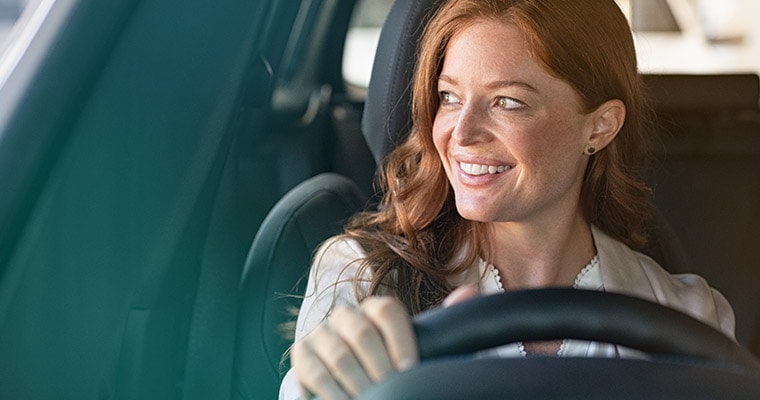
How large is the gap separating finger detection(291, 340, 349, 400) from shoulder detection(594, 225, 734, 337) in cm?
92

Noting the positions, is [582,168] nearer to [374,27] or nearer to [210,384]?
[210,384]

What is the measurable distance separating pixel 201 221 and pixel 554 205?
23.3 inches

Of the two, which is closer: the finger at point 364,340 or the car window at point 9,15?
the finger at point 364,340

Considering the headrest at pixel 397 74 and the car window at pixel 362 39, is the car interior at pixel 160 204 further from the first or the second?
the car window at pixel 362 39

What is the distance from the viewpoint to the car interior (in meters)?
1.53

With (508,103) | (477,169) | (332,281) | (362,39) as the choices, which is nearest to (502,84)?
(508,103)

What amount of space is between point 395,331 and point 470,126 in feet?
2.33

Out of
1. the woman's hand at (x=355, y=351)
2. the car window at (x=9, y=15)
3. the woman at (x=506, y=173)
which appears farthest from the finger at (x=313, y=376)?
the car window at (x=9, y=15)

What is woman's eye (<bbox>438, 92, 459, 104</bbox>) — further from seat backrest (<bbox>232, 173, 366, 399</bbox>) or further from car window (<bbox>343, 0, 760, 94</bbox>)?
car window (<bbox>343, 0, 760, 94</bbox>)

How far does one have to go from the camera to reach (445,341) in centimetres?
102

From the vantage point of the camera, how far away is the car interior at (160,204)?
1530 mm

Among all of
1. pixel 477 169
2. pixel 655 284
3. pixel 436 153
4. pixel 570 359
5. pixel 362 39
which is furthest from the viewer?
pixel 362 39

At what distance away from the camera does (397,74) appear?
6.62 feet

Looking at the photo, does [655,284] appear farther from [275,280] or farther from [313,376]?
[313,376]
